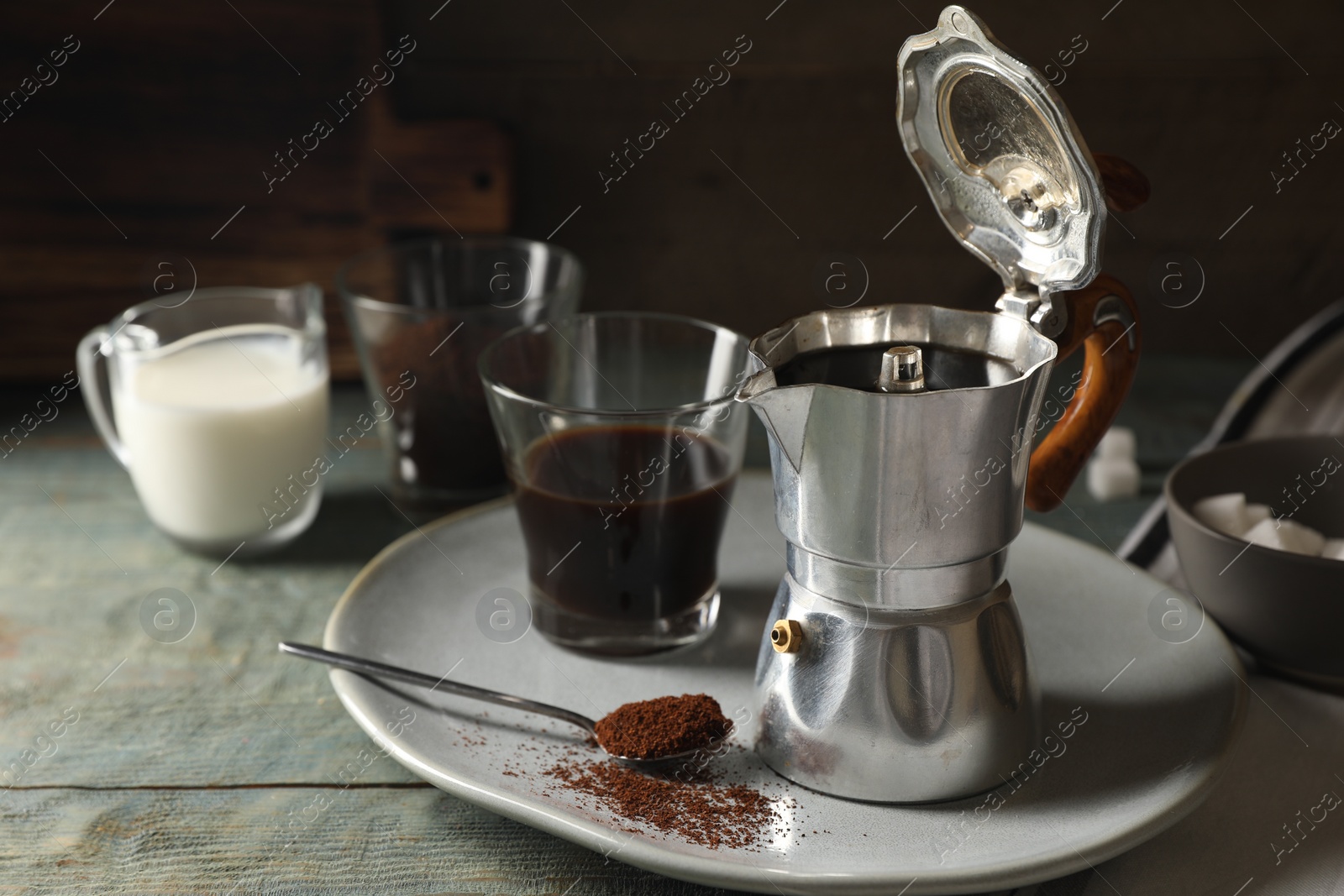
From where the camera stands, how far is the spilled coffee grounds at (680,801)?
23.0 inches

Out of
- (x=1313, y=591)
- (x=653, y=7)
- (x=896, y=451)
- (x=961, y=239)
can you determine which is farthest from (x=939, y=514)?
(x=653, y=7)

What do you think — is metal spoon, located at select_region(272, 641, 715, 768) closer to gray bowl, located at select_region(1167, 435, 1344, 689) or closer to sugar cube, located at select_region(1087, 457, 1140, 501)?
gray bowl, located at select_region(1167, 435, 1344, 689)

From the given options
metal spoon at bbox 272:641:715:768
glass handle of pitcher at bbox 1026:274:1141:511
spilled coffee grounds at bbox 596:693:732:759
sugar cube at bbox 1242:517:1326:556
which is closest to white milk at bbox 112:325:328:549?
metal spoon at bbox 272:641:715:768

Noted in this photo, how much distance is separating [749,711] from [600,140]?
32.2 inches

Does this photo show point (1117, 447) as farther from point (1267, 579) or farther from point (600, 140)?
point (600, 140)

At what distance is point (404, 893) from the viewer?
0.60 m

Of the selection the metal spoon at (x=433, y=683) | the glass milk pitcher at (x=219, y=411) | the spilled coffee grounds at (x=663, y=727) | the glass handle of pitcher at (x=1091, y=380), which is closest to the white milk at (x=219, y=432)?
the glass milk pitcher at (x=219, y=411)

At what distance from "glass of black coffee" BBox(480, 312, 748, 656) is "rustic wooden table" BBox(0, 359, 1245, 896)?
162mm

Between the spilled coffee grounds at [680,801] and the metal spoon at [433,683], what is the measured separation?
40 millimetres

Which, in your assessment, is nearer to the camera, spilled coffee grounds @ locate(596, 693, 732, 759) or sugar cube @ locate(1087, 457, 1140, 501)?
spilled coffee grounds @ locate(596, 693, 732, 759)

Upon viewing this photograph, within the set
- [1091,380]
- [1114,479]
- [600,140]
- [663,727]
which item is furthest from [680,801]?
[600,140]

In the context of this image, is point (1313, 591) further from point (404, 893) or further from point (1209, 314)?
point (1209, 314)

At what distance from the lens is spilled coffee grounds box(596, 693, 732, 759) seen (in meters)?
0.65

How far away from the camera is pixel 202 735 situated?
2.42ft
